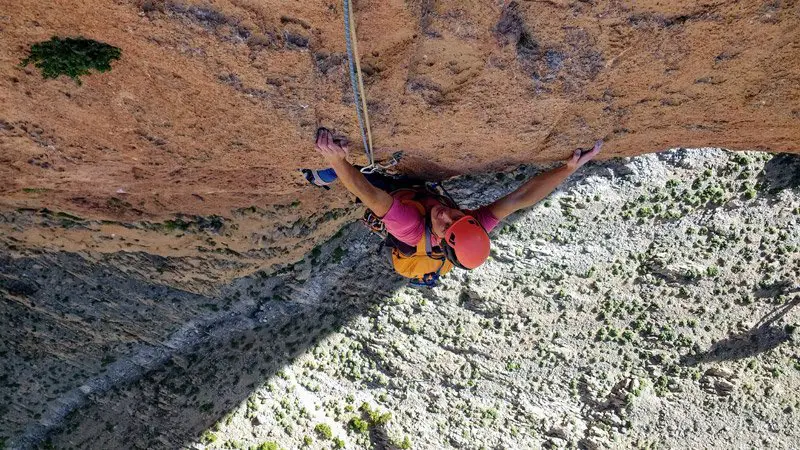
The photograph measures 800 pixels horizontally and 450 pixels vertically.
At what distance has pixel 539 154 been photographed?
6.11 meters

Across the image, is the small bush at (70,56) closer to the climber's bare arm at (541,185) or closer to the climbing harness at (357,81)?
the climbing harness at (357,81)

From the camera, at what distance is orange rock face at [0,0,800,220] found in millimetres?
4211

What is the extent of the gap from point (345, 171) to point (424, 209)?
4.52ft

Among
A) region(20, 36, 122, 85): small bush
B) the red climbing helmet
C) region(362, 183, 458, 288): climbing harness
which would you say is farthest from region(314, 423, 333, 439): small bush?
region(20, 36, 122, 85): small bush

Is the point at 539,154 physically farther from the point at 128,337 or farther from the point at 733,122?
the point at 128,337

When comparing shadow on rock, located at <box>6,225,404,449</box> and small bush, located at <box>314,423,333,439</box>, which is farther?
shadow on rock, located at <box>6,225,404,449</box>

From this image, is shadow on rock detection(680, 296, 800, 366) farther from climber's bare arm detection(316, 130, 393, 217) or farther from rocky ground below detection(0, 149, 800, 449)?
climber's bare arm detection(316, 130, 393, 217)

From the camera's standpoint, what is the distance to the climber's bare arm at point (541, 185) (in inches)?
238

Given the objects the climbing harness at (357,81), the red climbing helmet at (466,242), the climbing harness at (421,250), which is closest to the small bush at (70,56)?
the climbing harness at (357,81)

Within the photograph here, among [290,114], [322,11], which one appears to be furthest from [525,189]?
[322,11]

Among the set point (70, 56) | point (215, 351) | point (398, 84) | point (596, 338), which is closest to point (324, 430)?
point (215, 351)

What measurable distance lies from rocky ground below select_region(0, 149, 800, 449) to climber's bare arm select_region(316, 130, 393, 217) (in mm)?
4826

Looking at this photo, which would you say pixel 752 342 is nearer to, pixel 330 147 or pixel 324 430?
pixel 324 430

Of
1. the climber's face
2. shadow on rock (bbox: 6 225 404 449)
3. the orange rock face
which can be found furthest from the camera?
shadow on rock (bbox: 6 225 404 449)
